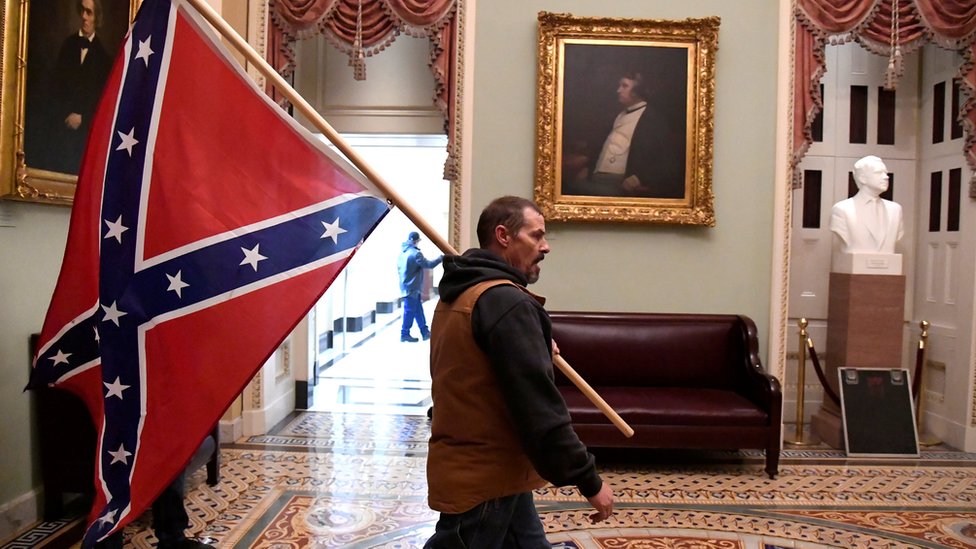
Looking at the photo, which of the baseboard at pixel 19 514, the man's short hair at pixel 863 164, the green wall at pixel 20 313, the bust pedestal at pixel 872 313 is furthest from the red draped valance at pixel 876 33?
the baseboard at pixel 19 514

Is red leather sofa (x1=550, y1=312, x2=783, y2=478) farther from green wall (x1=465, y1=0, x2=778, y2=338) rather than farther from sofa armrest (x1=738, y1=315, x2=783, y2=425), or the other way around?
green wall (x1=465, y1=0, x2=778, y2=338)

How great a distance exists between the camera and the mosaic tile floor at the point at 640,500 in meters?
3.79

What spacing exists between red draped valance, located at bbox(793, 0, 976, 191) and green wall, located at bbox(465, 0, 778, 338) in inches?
7.9

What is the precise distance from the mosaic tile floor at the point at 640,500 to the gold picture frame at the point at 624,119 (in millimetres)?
1871

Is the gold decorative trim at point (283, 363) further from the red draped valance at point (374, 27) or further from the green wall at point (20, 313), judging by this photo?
the green wall at point (20, 313)

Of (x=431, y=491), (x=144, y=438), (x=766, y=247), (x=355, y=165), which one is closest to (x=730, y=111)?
(x=766, y=247)

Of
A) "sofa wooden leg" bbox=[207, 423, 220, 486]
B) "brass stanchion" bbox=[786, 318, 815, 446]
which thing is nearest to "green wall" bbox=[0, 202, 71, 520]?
"sofa wooden leg" bbox=[207, 423, 220, 486]

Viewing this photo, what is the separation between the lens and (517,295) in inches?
76.4

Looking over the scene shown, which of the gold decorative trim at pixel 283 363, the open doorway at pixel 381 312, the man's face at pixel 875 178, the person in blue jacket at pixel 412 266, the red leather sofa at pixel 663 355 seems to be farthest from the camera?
the person in blue jacket at pixel 412 266

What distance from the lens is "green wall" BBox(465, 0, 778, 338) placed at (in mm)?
5555

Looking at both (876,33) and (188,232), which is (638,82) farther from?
(188,232)

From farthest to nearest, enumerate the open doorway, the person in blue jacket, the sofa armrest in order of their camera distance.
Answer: the person in blue jacket → the open doorway → the sofa armrest

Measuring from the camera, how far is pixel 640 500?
14.4 ft

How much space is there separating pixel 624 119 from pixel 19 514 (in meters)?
4.46
